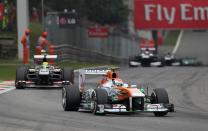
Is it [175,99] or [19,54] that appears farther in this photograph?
[19,54]

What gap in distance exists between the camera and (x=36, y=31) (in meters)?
59.2

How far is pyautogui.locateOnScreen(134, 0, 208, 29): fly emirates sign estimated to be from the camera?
66.2 m

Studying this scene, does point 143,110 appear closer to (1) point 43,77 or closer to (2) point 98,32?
(1) point 43,77

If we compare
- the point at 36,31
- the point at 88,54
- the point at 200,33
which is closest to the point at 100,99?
the point at 88,54

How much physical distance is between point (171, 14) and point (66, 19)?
68.3 ft

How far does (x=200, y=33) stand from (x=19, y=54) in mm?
50107

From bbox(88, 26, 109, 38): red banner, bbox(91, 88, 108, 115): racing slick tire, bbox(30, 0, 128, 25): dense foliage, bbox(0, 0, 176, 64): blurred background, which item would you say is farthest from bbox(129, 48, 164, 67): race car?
bbox(91, 88, 108, 115): racing slick tire

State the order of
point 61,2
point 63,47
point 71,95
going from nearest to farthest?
point 71,95, point 63,47, point 61,2

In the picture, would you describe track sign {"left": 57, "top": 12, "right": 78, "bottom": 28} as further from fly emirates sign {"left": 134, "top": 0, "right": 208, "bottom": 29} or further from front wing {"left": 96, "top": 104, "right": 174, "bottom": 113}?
front wing {"left": 96, "top": 104, "right": 174, "bottom": 113}

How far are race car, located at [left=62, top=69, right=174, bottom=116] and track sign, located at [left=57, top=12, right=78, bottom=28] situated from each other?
30257 mm

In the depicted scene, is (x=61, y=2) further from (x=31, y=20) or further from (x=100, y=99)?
(x=100, y=99)

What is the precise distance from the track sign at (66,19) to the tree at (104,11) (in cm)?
1687

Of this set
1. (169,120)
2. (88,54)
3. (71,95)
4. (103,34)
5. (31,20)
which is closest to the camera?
(169,120)

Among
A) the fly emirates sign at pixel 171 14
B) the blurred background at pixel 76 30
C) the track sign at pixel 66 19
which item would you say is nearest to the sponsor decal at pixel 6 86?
the blurred background at pixel 76 30
